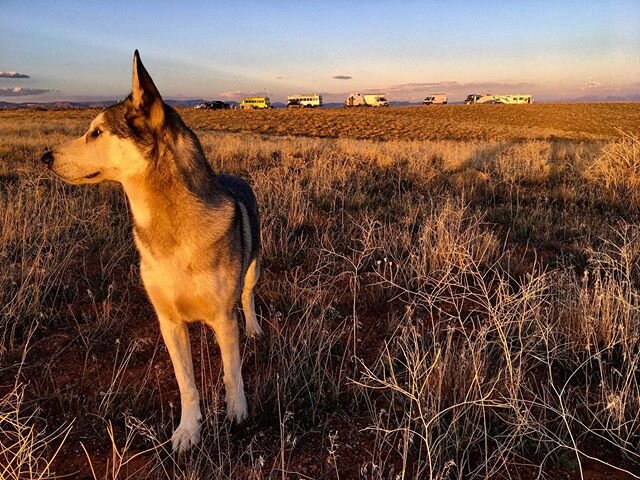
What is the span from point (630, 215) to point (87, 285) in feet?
25.9

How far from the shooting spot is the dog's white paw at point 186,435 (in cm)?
277

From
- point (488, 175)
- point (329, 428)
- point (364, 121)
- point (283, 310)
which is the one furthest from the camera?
point (364, 121)

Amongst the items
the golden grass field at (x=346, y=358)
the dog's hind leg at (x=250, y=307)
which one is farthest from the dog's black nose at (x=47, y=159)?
the dog's hind leg at (x=250, y=307)

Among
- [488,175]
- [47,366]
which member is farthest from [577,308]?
[488,175]

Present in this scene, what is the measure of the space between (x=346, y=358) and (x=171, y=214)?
1.77m

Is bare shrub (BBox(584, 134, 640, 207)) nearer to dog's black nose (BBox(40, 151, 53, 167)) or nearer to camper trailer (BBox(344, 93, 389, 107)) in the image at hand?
dog's black nose (BBox(40, 151, 53, 167))

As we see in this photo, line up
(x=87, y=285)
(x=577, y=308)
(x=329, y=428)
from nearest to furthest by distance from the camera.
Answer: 1. (x=329, y=428)
2. (x=577, y=308)
3. (x=87, y=285)

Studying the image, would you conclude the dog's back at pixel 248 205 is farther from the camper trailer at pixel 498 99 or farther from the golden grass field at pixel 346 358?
the camper trailer at pixel 498 99

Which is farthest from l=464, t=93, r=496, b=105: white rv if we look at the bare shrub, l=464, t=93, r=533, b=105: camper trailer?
the bare shrub

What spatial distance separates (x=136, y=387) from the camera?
3291 millimetres

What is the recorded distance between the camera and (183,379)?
9.87ft

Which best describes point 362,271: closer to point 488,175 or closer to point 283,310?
point 283,310

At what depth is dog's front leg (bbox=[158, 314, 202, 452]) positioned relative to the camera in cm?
285

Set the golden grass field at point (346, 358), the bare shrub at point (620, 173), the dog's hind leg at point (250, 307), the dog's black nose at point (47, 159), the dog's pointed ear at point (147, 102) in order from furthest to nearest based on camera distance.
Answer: the bare shrub at point (620, 173)
the dog's hind leg at point (250, 307)
the dog's black nose at point (47, 159)
the dog's pointed ear at point (147, 102)
the golden grass field at point (346, 358)
